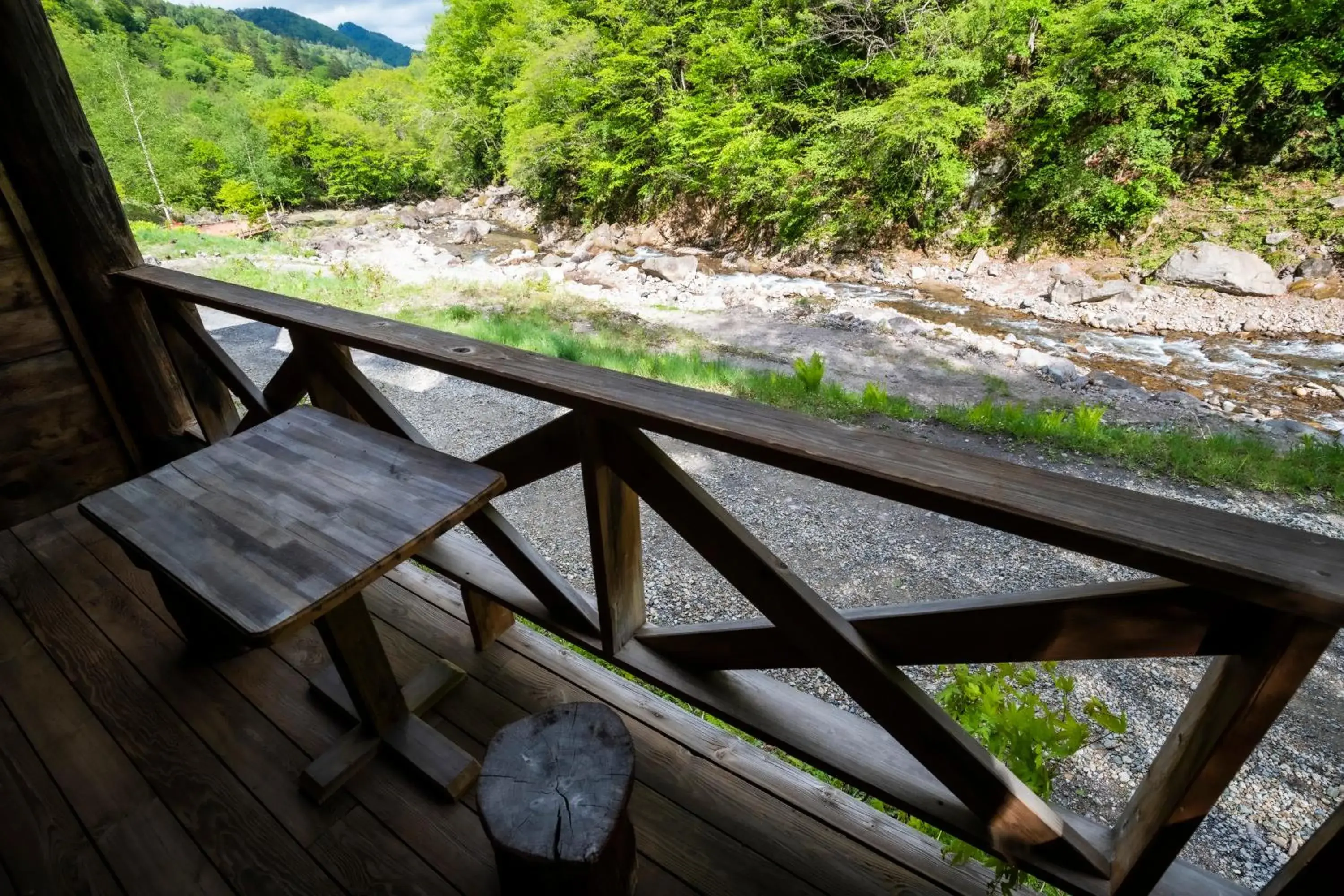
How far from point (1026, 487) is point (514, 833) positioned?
3.26ft

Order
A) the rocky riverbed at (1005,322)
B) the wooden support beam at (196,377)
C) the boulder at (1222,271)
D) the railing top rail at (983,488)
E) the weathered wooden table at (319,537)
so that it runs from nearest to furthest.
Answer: the railing top rail at (983,488) → the weathered wooden table at (319,537) → the wooden support beam at (196,377) → the rocky riverbed at (1005,322) → the boulder at (1222,271)

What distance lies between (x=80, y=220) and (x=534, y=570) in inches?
95.8

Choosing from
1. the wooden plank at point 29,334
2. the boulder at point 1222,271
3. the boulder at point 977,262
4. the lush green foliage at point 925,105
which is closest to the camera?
the wooden plank at point 29,334

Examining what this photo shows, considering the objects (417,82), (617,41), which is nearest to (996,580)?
(617,41)

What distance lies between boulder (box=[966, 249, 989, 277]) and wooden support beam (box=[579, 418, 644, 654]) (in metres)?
13.1

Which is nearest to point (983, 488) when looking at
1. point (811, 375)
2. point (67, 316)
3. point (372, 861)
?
point (372, 861)

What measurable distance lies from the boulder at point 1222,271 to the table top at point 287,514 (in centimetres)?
1295

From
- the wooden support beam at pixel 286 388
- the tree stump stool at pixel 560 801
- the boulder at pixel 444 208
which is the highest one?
the wooden support beam at pixel 286 388

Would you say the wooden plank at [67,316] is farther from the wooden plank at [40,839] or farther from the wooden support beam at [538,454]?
the wooden support beam at [538,454]

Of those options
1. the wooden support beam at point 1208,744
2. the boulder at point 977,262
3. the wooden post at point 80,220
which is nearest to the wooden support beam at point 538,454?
the wooden support beam at point 1208,744

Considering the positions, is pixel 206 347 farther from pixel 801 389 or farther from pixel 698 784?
pixel 801 389

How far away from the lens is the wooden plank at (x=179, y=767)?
1.38 meters

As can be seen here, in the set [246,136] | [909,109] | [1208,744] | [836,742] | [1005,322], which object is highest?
[246,136]

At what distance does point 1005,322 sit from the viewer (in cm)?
1015
